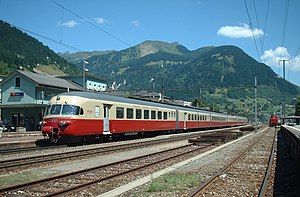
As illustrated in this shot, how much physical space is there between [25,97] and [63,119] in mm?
38895

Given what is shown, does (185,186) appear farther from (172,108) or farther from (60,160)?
(172,108)

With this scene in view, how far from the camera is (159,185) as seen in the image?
10672 millimetres

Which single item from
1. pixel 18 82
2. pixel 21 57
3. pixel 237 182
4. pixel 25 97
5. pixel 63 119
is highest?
pixel 21 57

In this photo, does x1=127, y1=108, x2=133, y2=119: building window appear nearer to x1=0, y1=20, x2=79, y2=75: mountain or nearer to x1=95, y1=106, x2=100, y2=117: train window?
x1=95, y1=106, x2=100, y2=117: train window

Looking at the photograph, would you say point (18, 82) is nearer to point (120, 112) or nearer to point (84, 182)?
point (120, 112)

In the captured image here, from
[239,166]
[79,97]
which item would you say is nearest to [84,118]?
[79,97]

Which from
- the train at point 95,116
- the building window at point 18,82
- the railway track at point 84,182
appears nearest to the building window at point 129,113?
the train at point 95,116

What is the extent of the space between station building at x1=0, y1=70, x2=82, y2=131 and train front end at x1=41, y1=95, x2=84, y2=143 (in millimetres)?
33479

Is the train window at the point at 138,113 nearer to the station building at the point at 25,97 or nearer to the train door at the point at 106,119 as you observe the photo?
the train door at the point at 106,119

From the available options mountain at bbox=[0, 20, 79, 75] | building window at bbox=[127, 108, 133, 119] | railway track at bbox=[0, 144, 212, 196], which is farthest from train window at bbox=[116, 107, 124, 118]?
mountain at bbox=[0, 20, 79, 75]

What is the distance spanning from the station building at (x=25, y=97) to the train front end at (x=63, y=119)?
1318 inches

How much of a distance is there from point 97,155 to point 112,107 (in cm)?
776

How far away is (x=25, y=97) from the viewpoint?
5862 centimetres

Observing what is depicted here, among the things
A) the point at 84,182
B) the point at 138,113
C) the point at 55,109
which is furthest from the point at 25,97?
the point at 84,182
